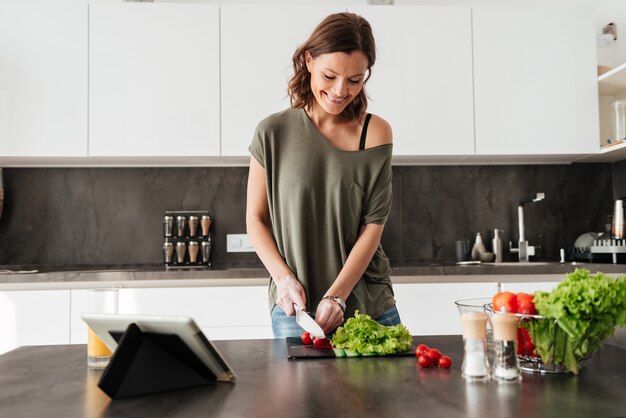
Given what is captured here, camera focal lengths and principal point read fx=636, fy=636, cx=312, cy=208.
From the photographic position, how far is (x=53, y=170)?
3482 mm

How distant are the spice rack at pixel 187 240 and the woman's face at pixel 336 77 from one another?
1759 mm

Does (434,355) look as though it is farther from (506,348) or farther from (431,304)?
(431,304)

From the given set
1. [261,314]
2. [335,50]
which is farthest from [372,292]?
[261,314]

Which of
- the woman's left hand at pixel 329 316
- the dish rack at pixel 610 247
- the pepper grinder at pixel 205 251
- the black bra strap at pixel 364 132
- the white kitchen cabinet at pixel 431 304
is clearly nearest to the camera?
the woman's left hand at pixel 329 316

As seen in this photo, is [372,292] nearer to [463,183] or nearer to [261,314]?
[261,314]

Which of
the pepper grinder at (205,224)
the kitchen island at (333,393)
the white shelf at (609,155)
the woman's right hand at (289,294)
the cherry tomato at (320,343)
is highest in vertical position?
the white shelf at (609,155)

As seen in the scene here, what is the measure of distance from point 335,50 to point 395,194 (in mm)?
2016

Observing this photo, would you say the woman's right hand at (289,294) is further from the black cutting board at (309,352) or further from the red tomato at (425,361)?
the red tomato at (425,361)

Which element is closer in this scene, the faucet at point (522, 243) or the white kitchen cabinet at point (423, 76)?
the white kitchen cabinet at point (423, 76)

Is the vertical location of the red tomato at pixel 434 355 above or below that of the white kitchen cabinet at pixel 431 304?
above

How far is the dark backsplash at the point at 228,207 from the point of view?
3469 millimetres

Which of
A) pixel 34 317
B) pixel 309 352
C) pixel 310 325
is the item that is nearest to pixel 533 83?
pixel 310 325

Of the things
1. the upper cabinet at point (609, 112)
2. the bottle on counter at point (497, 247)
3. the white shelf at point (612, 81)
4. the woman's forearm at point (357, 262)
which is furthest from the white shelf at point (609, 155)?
the woman's forearm at point (357, 262)

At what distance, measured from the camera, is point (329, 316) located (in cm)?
151
